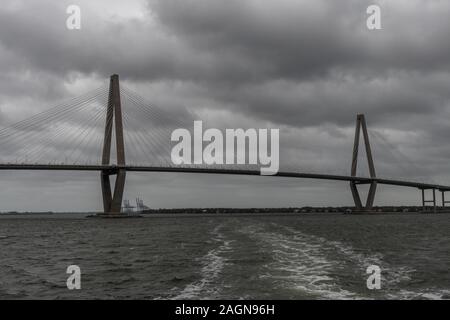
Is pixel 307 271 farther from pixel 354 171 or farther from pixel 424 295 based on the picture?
pixel 354 171

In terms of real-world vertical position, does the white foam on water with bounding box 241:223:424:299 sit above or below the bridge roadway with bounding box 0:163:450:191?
below

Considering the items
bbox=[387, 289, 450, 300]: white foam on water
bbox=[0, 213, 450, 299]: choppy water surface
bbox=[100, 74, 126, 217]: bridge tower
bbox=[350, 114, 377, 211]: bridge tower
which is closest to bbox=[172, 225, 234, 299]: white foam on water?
bbox=[0, 213, 450, 299]: choppy water surface

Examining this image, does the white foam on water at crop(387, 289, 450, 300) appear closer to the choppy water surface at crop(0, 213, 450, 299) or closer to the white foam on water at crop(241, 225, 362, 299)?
the choppy water surface at crop(0, 213, 450, 299)

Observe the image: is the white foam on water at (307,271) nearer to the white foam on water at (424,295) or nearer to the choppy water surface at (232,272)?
the choppy water surface at (232,272)

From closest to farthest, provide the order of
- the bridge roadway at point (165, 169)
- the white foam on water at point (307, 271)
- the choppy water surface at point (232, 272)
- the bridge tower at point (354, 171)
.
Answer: the white foam on water at point (307, 271) < the choppy water surface at point (232, 272) < the bridge roadway at point (165, 169) < the bridge tower at point (354, 171)

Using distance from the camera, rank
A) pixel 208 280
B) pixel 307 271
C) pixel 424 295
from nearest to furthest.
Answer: pixel 424 295, pixel 208 280, pixel 307 271

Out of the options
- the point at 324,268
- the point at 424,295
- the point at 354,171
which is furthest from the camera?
the point at 354,171

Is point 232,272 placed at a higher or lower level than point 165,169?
lower

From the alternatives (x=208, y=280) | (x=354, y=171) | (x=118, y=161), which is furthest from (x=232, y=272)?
(x=354, y=171)

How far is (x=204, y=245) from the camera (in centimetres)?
1903

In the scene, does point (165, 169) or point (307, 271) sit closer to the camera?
point (307, 271)

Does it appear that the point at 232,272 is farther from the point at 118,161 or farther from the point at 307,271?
the point at 118,161

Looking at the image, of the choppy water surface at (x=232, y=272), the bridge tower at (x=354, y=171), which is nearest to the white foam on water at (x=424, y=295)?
the choppy water surface at (x=232, y=272)
